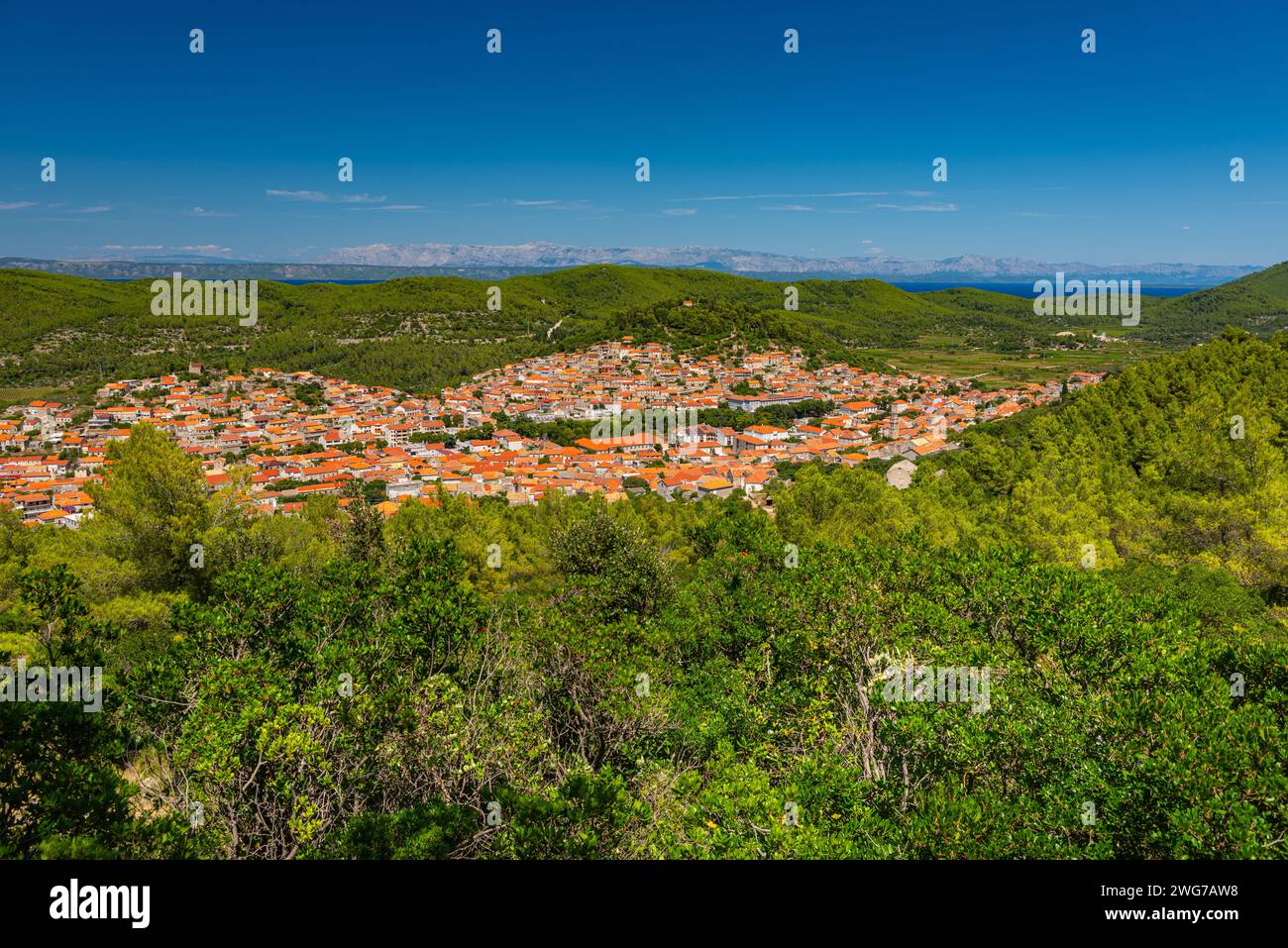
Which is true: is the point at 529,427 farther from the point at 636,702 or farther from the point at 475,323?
the point at 475,323

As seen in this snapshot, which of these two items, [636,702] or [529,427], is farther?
[529,427]

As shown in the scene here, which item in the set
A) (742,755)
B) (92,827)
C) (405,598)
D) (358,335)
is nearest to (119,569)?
(405,598)

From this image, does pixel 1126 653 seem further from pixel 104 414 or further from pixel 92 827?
pixel 104 414

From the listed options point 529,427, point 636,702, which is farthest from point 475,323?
point 636,702

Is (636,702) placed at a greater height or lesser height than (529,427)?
lesser

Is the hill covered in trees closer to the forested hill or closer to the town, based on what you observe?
the town
